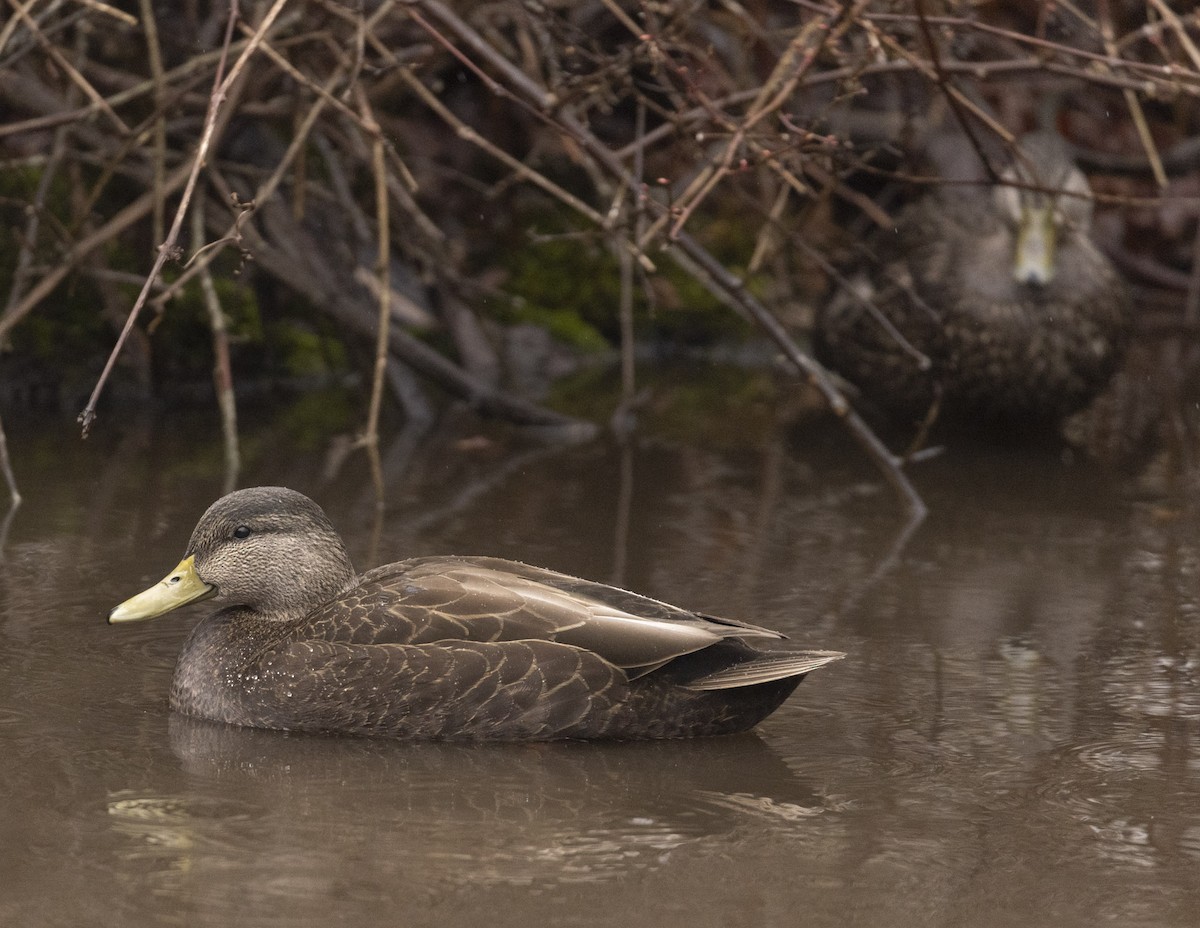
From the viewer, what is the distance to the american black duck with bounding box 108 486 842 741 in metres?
4.10

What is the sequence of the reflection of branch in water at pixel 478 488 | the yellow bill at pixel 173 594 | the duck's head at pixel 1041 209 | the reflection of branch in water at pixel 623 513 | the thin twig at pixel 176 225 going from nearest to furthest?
the thin twig at pixel 176 225
the yellow bill at pixel 173 594
the reflection of branch in water at pixel 623 513
the reflection of branch in water at pixel 478 488
the duck's head at pixel 1041 209

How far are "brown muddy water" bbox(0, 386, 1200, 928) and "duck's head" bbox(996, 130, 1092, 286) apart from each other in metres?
1.38

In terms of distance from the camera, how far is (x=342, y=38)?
7328 millimetres

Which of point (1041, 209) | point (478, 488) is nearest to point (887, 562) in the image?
point (478, 488)

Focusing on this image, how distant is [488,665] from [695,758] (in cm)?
48

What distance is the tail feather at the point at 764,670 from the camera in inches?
161

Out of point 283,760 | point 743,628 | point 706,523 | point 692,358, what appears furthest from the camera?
point 692,358

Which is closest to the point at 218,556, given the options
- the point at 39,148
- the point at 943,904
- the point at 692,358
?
the point at 943,904

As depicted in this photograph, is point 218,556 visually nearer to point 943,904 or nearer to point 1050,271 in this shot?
point 943,904

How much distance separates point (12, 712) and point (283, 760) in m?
0.68

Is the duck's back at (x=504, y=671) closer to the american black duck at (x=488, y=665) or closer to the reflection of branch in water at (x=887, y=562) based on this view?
the american black duck at (x=488, y=665)

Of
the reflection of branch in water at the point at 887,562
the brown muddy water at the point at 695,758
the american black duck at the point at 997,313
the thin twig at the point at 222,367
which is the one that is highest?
the american black duck at the point at 997,313

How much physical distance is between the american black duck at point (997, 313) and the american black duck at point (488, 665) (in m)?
3.60

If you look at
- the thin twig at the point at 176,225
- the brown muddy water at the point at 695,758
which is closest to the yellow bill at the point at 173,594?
the brown muddy water at the point at 695,758
